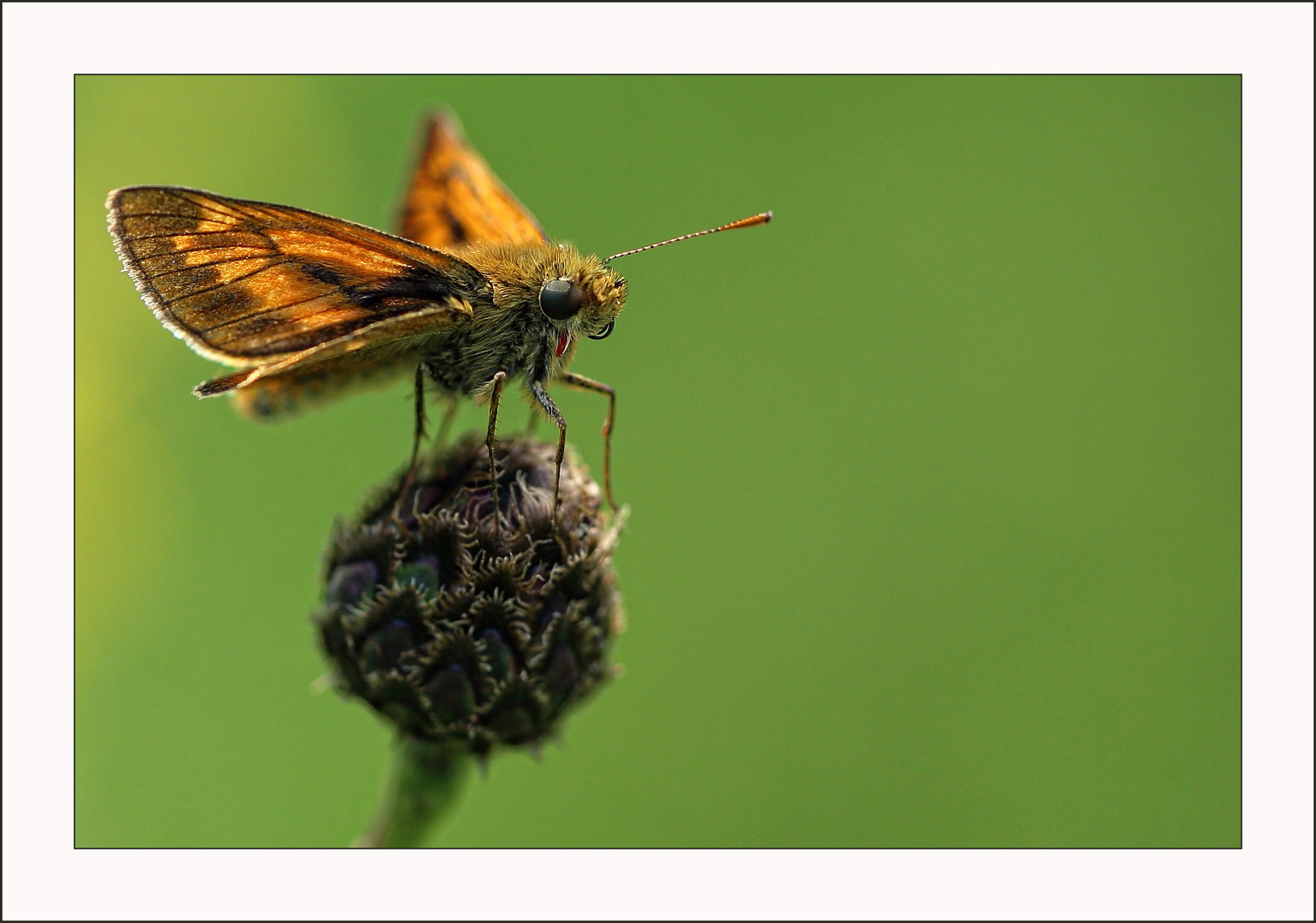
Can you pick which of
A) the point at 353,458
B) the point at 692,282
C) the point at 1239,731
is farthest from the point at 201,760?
the point at 1239,731

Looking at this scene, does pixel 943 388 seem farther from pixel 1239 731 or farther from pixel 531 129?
pixel 531 129

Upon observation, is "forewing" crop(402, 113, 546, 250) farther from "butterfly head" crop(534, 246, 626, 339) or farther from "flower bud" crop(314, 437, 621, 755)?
"flower bud" crop(314, 437, 621, 755)

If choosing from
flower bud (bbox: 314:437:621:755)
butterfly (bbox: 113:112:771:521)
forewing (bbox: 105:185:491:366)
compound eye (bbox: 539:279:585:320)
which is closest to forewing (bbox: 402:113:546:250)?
butterfly (bbox: 113:112:771:521)

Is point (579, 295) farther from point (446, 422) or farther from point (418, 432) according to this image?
point (446, 422)

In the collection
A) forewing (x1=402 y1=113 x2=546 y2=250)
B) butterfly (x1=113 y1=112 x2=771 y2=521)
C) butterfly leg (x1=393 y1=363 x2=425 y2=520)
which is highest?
forewing (x1=402 y1=113 x2=546 y2=250)

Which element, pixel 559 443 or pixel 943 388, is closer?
pixel 559 443

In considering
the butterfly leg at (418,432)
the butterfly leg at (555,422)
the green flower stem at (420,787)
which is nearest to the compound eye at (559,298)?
the butterfly leg at (555,422)

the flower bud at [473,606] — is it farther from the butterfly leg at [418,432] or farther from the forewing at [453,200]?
the forewing at [453,200]
